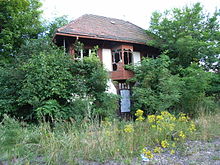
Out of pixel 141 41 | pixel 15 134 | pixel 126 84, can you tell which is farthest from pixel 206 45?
pixel 15 134

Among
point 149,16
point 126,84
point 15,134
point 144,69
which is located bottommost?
point 15,134

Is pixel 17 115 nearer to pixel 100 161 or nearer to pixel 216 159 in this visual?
pixel 100 161

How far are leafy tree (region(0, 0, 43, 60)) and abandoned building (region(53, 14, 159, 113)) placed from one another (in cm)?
394

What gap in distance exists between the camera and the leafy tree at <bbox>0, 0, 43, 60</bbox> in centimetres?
1235

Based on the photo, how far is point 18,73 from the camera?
7887mm

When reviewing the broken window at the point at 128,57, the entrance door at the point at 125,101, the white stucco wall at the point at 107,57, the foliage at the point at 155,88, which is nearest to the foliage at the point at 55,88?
the foliage at the point at 155,88

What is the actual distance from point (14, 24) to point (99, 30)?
6.71m

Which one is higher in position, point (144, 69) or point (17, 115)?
point (144, 69)

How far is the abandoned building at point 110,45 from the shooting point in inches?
423

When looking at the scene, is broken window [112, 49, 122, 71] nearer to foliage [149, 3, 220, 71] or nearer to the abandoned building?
the abandoned building

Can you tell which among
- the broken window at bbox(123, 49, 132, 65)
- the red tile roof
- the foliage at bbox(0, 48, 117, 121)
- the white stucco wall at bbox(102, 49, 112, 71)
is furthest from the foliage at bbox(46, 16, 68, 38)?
the foliage at bbox(0, 48, 117, 121)

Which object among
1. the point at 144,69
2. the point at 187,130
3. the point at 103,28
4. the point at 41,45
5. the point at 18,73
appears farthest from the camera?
the point at 103,28

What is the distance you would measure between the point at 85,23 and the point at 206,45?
8437mm

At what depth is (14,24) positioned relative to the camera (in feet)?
42.9
